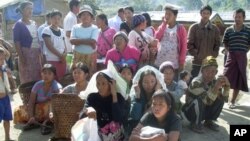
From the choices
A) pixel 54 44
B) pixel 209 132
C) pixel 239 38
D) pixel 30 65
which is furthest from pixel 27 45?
pixel 239 38

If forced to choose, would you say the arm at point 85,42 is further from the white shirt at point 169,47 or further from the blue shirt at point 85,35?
the white shirt at point 169,47

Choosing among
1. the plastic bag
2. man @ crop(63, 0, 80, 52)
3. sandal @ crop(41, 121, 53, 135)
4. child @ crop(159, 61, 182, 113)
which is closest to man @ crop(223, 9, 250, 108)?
child @ crop(159, 61, 182, 113)

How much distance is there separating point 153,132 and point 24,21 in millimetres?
3399

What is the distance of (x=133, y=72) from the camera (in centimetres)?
563

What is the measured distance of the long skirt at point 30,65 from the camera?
6152mm

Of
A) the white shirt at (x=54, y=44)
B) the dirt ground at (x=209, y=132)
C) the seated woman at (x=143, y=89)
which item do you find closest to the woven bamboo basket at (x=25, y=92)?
the dirt ground at (x=209, y=132)

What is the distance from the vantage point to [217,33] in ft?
21.2

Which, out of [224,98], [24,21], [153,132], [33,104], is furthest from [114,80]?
[24,21]

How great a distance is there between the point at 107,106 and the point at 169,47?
6.55 ft

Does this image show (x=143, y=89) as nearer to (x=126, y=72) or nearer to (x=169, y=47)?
(x=126, y=72)

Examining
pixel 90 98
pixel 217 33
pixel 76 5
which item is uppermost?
pixel 76 5

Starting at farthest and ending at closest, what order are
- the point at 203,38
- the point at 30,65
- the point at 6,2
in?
the point at 6,2, the point at 203,38, the point at 30,65

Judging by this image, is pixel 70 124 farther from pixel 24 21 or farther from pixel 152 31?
pixel 152 31

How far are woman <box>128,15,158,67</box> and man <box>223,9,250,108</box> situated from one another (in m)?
1.65
